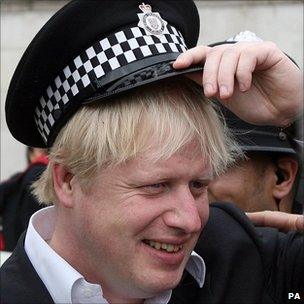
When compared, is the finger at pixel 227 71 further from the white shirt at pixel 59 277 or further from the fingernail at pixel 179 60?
the white shirt at pixel 59 277

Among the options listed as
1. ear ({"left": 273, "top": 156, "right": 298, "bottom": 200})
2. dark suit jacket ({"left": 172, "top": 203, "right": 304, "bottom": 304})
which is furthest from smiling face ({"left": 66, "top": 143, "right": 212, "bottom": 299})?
ear ({"left": 273, "top": 156, "right": 298, "bottom": 200})

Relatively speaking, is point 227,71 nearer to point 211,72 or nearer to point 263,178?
point 211,72

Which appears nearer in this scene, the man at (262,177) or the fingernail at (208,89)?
the fingernail at (208,89)

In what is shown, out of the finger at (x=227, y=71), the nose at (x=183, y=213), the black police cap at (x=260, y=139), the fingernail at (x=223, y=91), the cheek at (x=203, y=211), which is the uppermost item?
the finger at (x=227, y=71)

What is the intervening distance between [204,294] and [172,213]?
1.23 ft

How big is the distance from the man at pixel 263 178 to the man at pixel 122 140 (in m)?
0.64

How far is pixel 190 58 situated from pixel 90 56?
27 centimetres

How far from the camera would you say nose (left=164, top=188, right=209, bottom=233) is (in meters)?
2.05

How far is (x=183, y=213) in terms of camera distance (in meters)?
2.06

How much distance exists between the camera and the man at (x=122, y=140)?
81.0 inches

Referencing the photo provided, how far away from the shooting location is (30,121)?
7.50 ft

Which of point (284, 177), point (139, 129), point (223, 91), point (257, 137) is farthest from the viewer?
point (284, 177)

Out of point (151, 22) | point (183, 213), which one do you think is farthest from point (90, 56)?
point (183, 213)

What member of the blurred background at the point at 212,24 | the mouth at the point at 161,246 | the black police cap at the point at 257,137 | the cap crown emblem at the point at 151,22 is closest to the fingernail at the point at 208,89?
the cap crown emblem at the point at 151,22
